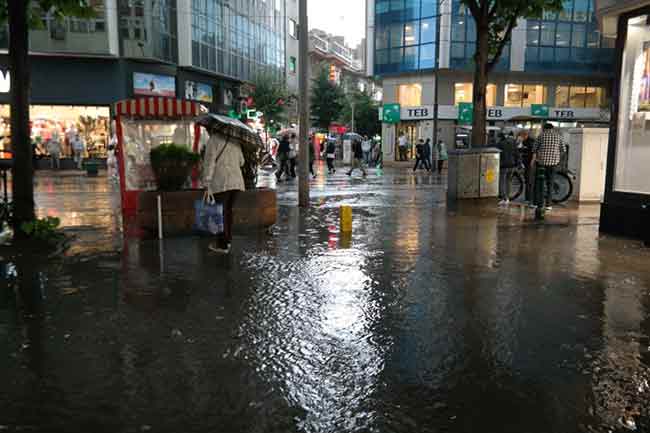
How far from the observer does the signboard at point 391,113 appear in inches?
1874

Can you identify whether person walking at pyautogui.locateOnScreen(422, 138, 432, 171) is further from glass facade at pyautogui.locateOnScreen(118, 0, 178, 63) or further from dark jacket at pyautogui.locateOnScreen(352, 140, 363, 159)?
glass facade at pyautogui.locateOnScreen(118, 0, 178, 63)

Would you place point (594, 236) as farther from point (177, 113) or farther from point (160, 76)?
point (160, 76)

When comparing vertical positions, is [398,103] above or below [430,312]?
above

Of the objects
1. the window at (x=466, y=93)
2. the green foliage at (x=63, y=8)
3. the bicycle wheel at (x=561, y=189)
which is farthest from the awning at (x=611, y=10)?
the window at (x=466, y=93)

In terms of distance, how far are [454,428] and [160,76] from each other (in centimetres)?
3488

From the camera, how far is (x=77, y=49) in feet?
104

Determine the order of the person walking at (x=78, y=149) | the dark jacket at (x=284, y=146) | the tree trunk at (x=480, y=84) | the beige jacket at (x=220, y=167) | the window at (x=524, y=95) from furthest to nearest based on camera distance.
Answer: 1. the window at (x=524, y=95)
2. the person walking at (x=78, y=149)
3. the dark jacket at (x=284, y=146)
4. the tree trunk at (x=480, y=84)
5. the beige jacket at (x=220, y=167)

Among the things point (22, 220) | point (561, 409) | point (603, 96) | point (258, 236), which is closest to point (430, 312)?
point (561, 409)

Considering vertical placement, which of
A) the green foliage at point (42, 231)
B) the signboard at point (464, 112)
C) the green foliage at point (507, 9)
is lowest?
the green foliage at point (42, 231)

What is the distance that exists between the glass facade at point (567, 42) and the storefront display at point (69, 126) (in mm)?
32307

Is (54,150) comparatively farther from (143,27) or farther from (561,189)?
(561,189)

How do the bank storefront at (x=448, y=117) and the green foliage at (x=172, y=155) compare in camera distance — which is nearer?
the green foliage at (x=172, y=155)

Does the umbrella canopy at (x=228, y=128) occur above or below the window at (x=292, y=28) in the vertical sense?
below

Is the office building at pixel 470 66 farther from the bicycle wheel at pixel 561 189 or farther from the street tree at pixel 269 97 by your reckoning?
the bicycle wheel at pixel 561 189
